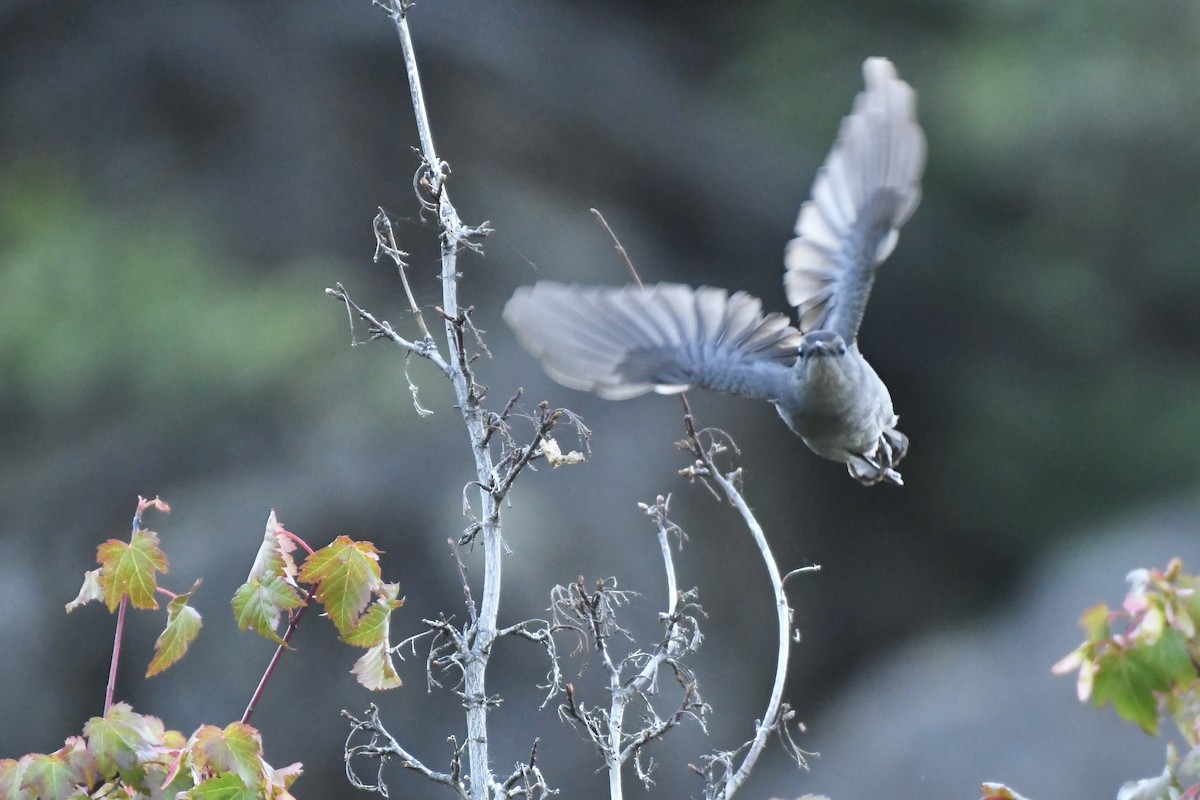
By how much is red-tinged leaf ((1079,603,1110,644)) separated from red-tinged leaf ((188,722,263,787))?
0.58m

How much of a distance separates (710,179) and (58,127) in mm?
2277

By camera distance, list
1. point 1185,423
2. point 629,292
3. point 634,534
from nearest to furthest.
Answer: point 629,292 → point 634,534 → point 1185,423

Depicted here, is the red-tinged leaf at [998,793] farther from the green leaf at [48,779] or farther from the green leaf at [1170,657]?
the green leaf at [48,779]

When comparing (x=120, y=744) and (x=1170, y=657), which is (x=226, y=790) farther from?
(x=1170, y=657)

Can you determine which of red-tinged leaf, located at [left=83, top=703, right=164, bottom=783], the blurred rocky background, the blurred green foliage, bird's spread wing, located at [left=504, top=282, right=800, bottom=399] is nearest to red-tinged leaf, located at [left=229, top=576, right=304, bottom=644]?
red-tinged leaf, located at [left=83, top=703, right=164, bottom=783]

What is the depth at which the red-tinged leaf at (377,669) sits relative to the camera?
3.39ft

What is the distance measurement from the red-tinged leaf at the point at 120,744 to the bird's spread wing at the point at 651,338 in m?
0.52

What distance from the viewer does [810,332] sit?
149cm

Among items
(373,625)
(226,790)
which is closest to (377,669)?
(373,625)

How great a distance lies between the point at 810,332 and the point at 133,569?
78 centimetres

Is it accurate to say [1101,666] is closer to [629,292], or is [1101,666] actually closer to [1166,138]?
[629,292]

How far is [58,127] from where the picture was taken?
4.48 m

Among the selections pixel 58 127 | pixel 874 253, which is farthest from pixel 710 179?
pixel 874 253

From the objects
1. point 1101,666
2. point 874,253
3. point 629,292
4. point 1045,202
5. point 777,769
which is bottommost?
A: point 777,769
